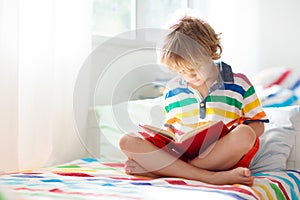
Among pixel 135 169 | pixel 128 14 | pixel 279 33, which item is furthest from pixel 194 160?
pixel 128 14

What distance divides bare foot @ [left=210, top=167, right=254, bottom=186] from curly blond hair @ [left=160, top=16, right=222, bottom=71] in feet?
0.92

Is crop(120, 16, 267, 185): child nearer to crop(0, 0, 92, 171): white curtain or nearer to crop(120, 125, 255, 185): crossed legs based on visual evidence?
crop(120, 125, 255, 185): crossed legs

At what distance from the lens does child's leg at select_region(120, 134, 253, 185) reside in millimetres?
1401

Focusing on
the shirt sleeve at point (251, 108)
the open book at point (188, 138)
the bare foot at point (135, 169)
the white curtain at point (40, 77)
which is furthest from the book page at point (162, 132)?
the white curtain at point (40, 77)

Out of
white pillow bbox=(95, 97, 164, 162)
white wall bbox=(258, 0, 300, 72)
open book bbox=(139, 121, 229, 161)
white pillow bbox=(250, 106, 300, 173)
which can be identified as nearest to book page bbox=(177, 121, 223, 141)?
open book bbox=(139, 121, 229, 161)

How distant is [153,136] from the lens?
4.79ft

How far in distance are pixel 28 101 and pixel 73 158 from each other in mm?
305

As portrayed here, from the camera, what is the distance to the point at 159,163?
145 cm

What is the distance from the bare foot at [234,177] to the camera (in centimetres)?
134

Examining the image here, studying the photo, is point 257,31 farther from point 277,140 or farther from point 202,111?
point 202,111

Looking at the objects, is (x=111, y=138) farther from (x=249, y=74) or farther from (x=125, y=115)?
(x=249, y=74)

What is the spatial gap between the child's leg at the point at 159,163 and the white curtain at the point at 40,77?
1.30 ft

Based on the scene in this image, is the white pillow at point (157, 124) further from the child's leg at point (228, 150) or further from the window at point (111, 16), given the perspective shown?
the window at point (111, 16)

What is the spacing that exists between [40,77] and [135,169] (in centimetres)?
49
